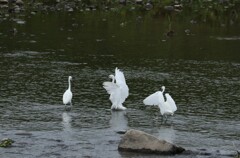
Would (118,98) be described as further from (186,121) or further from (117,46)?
(117,46)

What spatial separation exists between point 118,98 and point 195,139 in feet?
16.6

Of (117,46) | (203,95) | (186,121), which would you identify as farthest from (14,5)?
(186,121)

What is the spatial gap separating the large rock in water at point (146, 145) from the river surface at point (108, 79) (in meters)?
0.28

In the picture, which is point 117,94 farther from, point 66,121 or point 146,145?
point 146,145

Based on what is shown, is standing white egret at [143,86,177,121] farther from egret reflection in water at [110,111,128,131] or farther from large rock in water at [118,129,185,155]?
large rock in water at [118,129,185,155]

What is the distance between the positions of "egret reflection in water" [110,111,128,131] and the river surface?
4cm

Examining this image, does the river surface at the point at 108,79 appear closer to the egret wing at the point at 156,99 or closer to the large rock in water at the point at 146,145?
the large rock in water at the point at 146,145

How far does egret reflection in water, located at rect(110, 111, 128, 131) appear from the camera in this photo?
22.9 meters

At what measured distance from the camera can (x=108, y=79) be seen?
106 ft

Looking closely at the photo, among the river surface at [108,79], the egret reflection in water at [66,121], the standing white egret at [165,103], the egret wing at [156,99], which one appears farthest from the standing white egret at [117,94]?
the egret reflection in water at [66,121]

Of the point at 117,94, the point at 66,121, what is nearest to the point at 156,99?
the point at 117,94

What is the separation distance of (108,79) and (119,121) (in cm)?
850

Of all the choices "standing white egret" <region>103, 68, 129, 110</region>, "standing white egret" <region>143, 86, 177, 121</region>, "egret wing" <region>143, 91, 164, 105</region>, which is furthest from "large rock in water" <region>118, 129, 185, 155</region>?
"standing white egret" <region>103, 68, 129, 110</region>

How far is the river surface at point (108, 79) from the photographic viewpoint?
2112 cm
